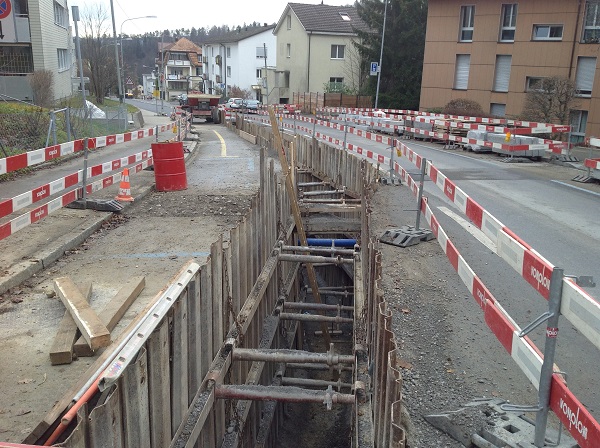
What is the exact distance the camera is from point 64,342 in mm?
4852

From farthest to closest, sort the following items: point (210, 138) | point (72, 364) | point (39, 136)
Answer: point (210, 138) < point (39, 136) < point (72, 364)

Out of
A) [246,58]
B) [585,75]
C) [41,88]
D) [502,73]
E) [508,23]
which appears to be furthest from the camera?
→ [246,58]

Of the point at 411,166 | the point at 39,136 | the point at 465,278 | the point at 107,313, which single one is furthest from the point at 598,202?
the point at 39,136

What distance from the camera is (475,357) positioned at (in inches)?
193

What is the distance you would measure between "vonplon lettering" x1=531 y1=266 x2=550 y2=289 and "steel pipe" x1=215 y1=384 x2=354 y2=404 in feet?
5.80

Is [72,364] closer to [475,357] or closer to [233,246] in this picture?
[233,246]

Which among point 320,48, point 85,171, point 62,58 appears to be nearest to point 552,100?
point 85,171

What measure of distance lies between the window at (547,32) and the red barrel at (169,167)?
2424 cm

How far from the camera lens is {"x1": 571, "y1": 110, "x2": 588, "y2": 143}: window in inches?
1070

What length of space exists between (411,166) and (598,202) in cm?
609

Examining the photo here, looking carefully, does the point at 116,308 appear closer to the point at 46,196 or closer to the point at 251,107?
the point at 46,196

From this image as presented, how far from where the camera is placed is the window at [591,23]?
27.2 meters

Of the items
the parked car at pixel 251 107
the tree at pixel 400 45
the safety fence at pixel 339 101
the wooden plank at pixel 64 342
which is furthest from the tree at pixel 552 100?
the parked car at pixel 251 107

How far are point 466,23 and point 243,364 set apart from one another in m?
33.1
